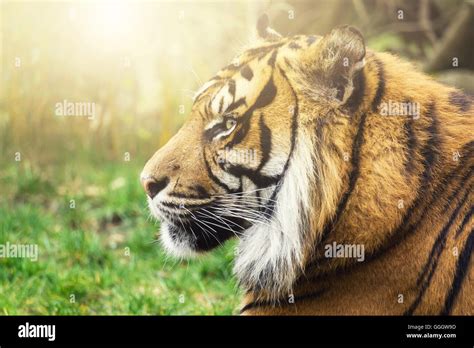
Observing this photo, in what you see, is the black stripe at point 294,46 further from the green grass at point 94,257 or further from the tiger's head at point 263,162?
the green grass at point 94,257

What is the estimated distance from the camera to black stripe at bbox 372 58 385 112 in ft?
10.8

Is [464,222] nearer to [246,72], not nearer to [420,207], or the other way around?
[420,207]

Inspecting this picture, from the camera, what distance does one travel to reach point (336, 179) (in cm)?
324

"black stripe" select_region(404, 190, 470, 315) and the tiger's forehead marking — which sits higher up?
the tiger's forehead marking

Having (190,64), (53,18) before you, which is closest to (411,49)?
(190,64)

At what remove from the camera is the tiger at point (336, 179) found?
3.24 m

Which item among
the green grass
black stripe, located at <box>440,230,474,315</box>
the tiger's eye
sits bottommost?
the green grass

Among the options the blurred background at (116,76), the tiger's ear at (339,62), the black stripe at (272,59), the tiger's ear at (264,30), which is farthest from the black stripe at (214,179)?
the blurred background at (116,76)

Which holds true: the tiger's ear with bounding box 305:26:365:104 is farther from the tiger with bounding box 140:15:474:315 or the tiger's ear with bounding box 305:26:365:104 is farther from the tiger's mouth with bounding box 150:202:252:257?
the tiger's mouth with bounding box 150:202:252:257

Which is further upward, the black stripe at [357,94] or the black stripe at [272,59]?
the black stripe at [272,59]

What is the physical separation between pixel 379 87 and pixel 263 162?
1.99 ft

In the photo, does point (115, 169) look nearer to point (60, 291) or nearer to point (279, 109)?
point (60, 291)

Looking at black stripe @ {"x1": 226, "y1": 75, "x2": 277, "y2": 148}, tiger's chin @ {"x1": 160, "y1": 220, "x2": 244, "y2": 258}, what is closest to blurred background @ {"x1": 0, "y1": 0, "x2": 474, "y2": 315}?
tiger's chin @ {"x1": 160, "y1": 220, "x2": 244, "y2": 258}

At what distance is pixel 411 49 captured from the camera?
252 inches
